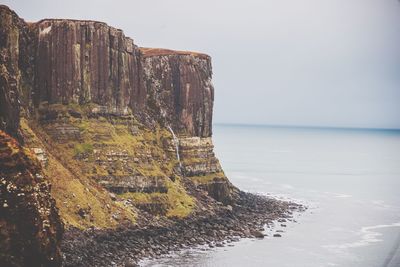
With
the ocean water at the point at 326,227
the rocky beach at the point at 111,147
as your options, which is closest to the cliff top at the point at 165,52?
the rocky beach at the point at 111,147

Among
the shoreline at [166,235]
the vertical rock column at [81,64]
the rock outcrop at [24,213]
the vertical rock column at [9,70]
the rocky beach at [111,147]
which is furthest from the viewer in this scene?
the vertical rock column at [81,64]

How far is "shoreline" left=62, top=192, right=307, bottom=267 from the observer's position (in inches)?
2233

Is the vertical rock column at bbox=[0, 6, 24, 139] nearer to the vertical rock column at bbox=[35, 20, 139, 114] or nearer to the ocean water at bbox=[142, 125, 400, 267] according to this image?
the vertical rock column at bbox=[35, 20, 139, 114]

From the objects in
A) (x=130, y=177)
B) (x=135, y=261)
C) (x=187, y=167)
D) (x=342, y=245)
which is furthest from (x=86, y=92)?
(x=342, y=245)

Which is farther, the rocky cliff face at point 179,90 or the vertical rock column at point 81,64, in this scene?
the rocky cliff face at point 179,90

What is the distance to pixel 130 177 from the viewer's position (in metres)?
78.2

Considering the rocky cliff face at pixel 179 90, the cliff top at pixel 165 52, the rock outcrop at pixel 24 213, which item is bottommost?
the rock outcrop at pixel 24 213

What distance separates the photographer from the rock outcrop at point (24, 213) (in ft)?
137

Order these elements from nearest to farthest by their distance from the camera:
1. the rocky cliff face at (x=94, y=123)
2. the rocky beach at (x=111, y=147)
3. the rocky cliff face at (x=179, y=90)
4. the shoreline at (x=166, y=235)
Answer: the shoreline at (x=166, y=235), the rocky beach at (x=111, y=147), the rocky cliff face at (x=94, y=123), the rocky cliff face at (x=179, y=90)

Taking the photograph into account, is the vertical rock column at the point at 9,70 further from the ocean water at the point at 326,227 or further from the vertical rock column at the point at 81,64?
the ocean water at the point at 326,227

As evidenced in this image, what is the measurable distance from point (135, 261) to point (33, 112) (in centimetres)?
3083

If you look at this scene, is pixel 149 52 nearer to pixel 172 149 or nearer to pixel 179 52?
pixel 179 52

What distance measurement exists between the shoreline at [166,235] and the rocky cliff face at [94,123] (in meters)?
2.43

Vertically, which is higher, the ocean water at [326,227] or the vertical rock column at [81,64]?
the vertical rock column at [81,64]
